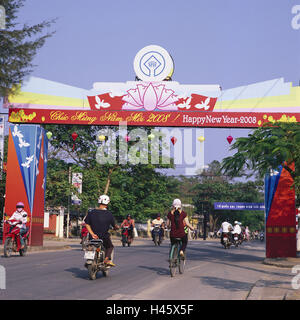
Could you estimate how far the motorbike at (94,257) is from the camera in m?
12.3

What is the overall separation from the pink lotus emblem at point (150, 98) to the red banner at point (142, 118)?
293 millimetres

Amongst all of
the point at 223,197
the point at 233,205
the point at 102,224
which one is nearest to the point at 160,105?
A: the point at 102,224

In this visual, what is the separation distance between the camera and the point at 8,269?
47.9 feet

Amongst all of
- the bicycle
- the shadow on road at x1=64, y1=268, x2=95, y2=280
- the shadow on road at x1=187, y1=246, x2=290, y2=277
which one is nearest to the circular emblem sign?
the shadow on road at x1=187, y1=246, x2=290, y2=277

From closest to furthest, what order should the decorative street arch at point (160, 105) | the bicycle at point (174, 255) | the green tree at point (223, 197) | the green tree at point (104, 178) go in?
the bicycle at point (174, 255) → the decorative street arch at point (160, 105) → the green tree at point (104, 178) → the green tree at point (223, 197)

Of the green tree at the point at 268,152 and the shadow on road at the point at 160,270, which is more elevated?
the green tree at the point at 268,152

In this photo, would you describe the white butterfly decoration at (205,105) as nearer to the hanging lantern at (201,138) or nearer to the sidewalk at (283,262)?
the hanging lantern at (201,138)

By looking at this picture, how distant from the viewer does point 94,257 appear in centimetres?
1241

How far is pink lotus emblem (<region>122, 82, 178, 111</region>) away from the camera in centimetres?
2797

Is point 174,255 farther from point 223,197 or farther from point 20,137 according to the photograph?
point 223,197

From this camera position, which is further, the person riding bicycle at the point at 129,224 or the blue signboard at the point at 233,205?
the blue signboard at the point at 233,205

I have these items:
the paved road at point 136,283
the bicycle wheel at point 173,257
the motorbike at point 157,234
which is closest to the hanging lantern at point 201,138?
the motorbike at point 157,234

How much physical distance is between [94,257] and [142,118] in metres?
16.0
